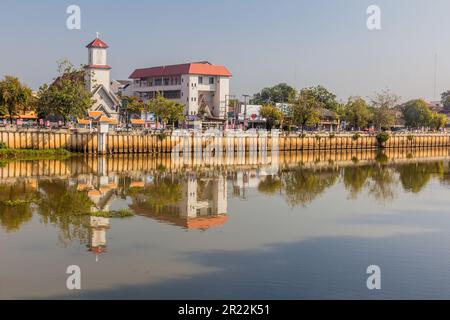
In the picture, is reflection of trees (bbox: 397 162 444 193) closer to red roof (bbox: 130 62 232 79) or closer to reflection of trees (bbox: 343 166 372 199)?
reflection of trees (bbox: 343 166 372 199)

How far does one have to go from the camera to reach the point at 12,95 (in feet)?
214

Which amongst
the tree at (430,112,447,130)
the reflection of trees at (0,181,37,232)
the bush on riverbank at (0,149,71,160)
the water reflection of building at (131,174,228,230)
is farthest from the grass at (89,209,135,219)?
the tree at (430,112,447,130)

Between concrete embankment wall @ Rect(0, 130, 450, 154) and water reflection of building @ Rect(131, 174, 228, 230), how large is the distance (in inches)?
978

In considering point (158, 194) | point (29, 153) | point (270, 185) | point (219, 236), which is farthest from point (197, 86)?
point (219, 236)

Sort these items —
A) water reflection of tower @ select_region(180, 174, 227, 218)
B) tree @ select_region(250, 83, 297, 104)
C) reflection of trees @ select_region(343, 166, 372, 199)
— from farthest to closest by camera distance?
tree @ select_region(250, 83, 297, 104) → reflection of trees @ select_region(343, 166, 372, 199) → water reflection of tower @ select_region(180, 174, 227, 218)

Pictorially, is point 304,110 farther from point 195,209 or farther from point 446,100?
point 446,100

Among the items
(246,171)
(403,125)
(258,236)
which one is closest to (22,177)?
(246,171)

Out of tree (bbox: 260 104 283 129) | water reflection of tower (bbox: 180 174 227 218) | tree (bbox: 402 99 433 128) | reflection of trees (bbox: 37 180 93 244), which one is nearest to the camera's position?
reflection of trees (bbox: 37 180 93 244)

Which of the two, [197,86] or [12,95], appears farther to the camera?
[197,86]

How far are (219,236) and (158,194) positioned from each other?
42.3 ft

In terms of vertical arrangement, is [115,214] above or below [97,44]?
below

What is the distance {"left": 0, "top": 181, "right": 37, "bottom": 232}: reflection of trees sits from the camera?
26859mm

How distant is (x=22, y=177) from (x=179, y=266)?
88.7ft

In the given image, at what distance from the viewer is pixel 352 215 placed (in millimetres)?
30812
